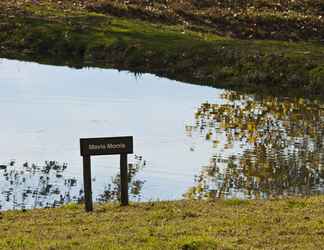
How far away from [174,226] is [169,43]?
44.3 meters

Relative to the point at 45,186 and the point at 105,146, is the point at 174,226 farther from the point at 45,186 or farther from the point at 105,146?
the point at 45,186

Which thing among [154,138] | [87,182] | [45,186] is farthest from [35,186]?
[154,138]

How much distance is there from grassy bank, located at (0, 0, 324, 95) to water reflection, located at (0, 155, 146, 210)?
25737mm

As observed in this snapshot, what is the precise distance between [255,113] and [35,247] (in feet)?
95.0

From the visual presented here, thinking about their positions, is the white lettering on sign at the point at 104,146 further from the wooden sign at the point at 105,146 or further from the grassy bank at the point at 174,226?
the grassy bank at the point at 174,226

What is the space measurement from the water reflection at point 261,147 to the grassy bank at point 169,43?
594cm

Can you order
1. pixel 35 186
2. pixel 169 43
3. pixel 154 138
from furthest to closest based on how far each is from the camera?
pixel 169 43, pixel 154 138, pixel 35 186

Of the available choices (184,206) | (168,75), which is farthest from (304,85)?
(184,206)

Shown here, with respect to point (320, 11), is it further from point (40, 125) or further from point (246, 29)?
point (40, 125)

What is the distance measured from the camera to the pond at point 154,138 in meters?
27.9

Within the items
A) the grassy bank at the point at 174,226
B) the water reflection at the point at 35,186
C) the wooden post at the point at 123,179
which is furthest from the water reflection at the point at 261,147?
the grassy bank at the point at 174,226

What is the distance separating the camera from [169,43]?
205ft

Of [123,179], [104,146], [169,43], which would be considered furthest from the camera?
[169,43]

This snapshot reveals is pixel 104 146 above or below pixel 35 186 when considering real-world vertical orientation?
above
